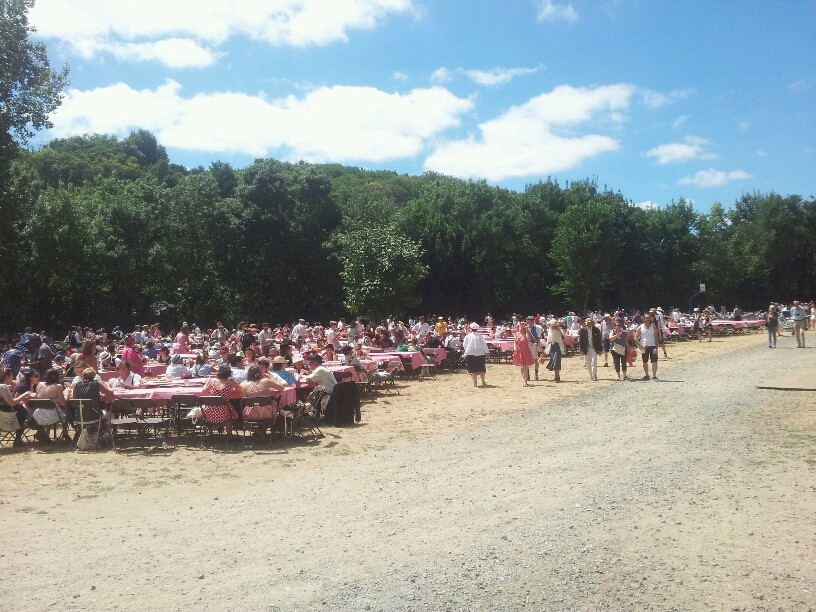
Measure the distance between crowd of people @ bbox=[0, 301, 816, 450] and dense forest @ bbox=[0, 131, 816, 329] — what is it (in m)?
3.55

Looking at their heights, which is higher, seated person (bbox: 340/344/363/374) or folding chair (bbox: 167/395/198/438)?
seated person (bbox: 340/344/363/374)

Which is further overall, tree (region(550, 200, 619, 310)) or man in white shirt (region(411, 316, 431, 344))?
tree (region(550, 200, 619, 310))

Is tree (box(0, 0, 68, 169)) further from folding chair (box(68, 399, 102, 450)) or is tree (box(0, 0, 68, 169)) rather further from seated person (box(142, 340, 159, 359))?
folding chair (box(68, 399, 102, 450))

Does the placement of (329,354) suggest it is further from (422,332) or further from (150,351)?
(422,332)

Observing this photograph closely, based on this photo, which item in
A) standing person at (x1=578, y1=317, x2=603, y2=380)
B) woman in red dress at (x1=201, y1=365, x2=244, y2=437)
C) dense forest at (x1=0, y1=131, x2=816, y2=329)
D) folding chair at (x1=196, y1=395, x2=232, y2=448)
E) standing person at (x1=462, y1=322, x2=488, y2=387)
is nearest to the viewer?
folding chair at (x1=196, y1=395, x2=232, y2=448)

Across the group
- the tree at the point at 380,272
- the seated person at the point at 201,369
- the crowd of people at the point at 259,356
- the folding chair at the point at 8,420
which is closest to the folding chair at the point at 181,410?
the crowd of people at the point at 259,356

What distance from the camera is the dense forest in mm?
28812

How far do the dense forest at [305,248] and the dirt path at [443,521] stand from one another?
1452 cm

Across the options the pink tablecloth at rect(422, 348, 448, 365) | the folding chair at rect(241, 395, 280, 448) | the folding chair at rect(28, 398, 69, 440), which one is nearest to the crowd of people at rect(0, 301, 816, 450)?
the folding chair at rect(28, 398, 69, 440)

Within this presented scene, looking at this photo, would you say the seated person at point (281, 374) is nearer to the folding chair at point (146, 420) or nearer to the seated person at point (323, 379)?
the seated person at point (323, 379)

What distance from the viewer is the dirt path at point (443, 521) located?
4906mm

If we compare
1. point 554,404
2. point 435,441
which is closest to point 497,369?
point 554,404

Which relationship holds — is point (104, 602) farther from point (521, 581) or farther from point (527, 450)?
point (527, 450)

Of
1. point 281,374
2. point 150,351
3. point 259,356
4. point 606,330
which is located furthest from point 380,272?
point 281,374
